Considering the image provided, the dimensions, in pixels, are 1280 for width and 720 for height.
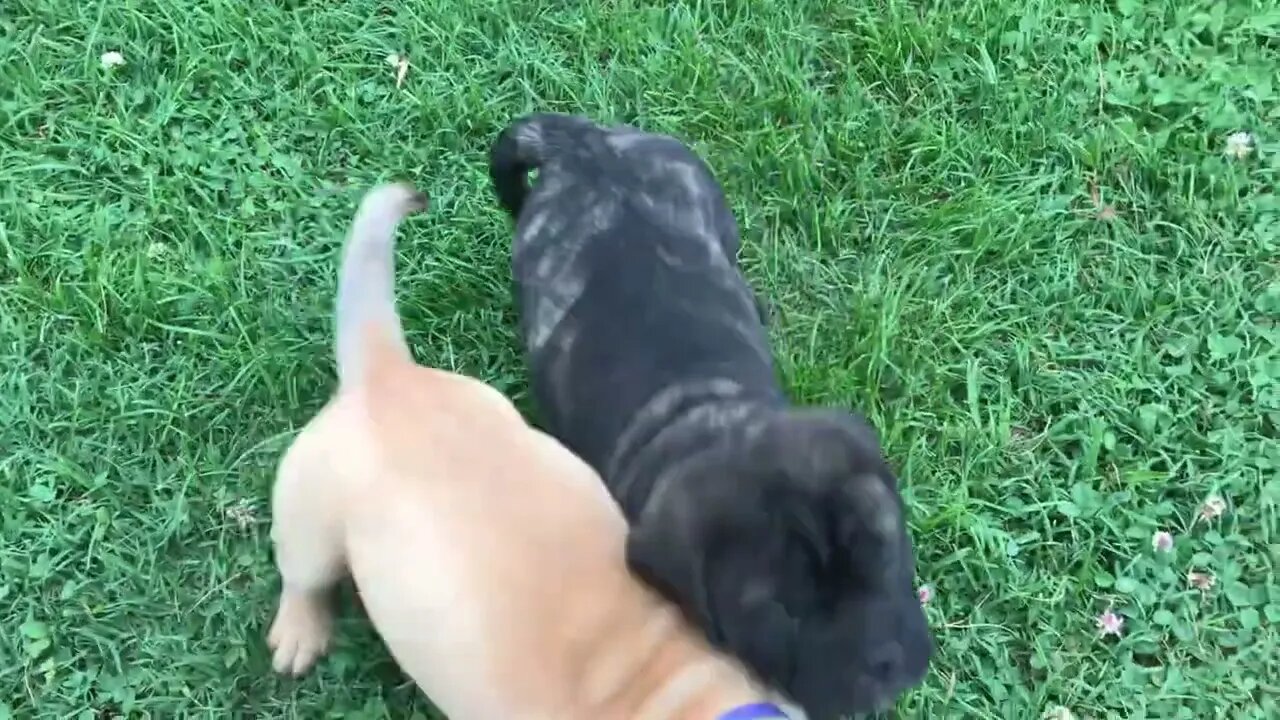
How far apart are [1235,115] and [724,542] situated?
2.35 m

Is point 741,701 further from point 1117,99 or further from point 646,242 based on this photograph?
point 1117,99

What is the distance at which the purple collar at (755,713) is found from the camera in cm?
207

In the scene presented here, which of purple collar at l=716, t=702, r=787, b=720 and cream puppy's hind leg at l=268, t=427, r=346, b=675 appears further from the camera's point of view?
cream puppy's hind leg at l=268, t=427, r=346, b=675

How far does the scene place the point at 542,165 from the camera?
9.67 feet

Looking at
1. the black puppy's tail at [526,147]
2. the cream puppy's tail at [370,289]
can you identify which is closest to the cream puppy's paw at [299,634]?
the cream puppy's tail at [370,289]

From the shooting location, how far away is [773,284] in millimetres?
3354

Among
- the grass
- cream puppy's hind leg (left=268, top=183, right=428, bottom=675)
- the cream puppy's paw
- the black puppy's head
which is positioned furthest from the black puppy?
the cream puppy's paw

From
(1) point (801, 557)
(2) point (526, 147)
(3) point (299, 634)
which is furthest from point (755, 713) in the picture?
(2) point (526, 147)

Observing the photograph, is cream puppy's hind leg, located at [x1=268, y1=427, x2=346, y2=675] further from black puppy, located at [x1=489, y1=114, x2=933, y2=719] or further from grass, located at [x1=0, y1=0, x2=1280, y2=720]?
black puppy, located at [x1=489, y1=114, x2=933, y2=719]

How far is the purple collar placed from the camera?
2066mm

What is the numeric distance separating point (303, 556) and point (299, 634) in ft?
1.24

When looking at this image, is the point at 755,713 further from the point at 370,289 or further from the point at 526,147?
the point at 526,147

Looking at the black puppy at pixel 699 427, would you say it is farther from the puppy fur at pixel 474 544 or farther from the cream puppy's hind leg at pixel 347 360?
the cream puppy's hind leg at pixel 347 360

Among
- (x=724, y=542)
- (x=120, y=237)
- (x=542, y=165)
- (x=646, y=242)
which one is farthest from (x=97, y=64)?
(x=724, y=542)
